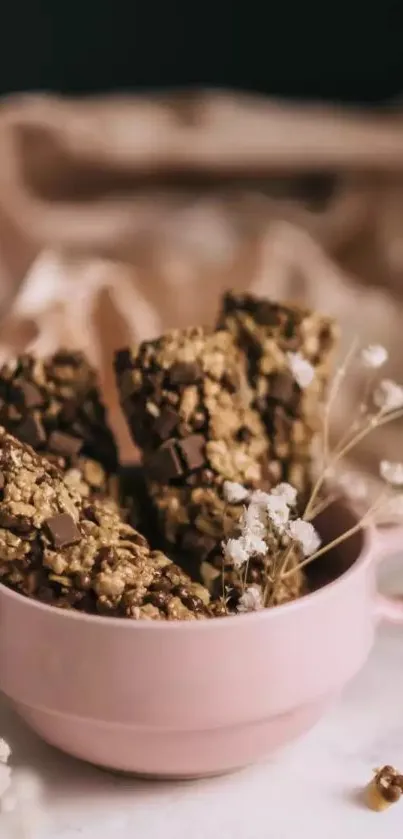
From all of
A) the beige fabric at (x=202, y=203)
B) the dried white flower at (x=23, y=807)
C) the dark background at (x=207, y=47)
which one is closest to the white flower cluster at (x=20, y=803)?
the dried white flower at (x=23, y=807)

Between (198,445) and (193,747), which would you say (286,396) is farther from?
(193,747)

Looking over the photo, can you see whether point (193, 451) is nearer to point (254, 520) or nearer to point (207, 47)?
point (254, 520)

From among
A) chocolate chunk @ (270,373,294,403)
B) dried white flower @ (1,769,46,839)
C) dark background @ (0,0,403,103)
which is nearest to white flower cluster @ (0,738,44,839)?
dried white flower @ (1,769,46,839)

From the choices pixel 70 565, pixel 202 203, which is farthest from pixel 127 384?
pixel 202 203

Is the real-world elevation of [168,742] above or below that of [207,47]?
below

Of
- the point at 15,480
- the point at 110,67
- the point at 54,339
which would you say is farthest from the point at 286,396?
the point at 110,67
